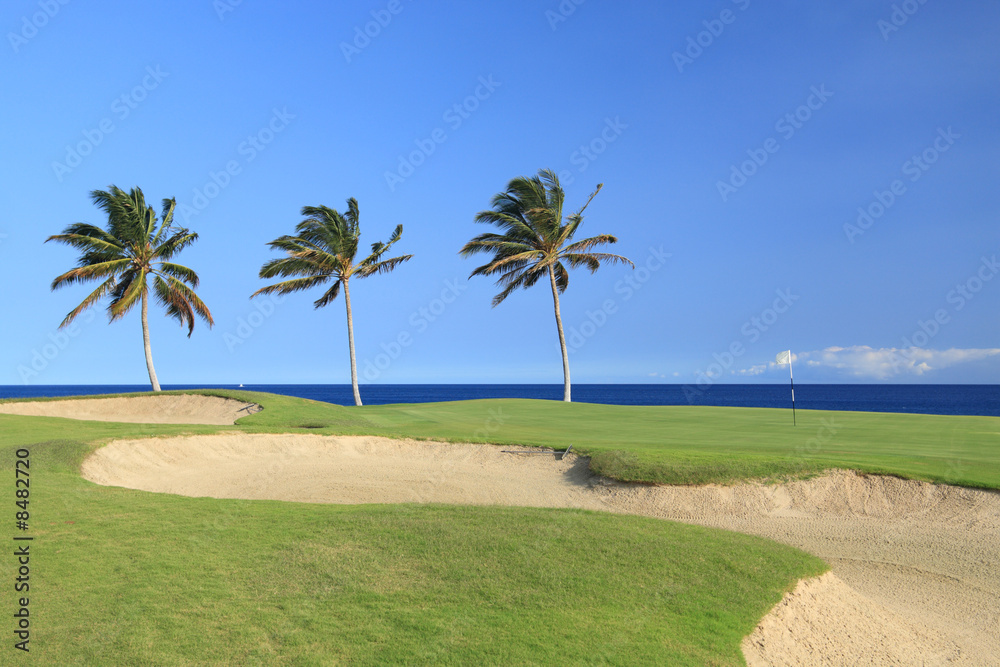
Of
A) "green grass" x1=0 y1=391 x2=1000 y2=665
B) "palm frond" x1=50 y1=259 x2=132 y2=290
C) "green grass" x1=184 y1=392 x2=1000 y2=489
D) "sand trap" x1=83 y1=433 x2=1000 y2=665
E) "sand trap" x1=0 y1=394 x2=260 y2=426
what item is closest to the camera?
"green grass" x1=0 y1=391 x2=1000 y2=665

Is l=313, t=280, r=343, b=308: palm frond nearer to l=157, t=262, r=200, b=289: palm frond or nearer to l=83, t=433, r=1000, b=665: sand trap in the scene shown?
l=157, t=262, r=200, b=289: palm frond

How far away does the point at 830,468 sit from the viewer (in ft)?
44.8

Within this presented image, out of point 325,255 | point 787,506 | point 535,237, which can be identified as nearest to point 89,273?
point 325,255

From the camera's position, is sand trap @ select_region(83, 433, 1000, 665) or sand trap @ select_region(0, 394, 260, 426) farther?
sand trap @ select_region(0, 394, 260, 426)

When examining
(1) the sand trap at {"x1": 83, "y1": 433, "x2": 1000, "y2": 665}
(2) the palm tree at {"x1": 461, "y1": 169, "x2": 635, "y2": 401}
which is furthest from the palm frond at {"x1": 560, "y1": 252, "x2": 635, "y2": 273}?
(1) the sand trap at {"x1": 83, "y1": 433, "x2": 1000, "y2": 665}

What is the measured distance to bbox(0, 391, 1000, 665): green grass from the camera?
18.7 ft

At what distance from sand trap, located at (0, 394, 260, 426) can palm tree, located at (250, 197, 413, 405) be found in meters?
9.67

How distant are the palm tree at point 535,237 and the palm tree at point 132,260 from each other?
18.2 metres

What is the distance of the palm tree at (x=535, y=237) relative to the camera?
3791 cm

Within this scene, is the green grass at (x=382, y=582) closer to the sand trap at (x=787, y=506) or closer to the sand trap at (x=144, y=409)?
the sand trap at (x=787, y=506)

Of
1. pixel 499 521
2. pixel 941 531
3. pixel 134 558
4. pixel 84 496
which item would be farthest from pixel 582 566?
pixel 84 496

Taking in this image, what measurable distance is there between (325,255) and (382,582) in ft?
112

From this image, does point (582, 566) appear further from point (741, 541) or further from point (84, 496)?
point (84, 496)

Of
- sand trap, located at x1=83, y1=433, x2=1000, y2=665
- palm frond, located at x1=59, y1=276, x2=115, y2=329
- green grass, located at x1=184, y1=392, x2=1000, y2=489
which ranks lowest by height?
sand trap, located at x1=83, y1=433, x2=1000, y2=665
